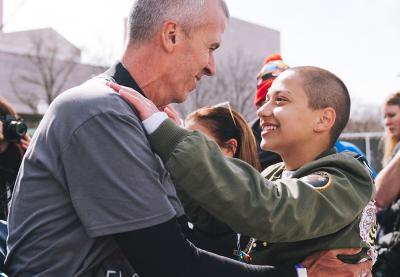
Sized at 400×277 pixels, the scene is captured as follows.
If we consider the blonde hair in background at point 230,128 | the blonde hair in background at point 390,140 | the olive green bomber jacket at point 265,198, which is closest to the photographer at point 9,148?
the blonde hair in background at point 230,128

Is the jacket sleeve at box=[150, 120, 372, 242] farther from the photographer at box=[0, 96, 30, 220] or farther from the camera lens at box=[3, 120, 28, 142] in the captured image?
the camera lens at box=[3, 120, 28, 142]

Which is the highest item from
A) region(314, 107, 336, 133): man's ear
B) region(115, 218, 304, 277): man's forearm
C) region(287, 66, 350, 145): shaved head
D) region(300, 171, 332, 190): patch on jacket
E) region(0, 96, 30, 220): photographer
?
region(287, 66, 350, 145): shaved head

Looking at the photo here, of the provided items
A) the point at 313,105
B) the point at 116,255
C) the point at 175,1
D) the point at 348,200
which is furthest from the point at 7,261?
the point at 313,105

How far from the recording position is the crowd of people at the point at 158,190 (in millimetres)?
1521

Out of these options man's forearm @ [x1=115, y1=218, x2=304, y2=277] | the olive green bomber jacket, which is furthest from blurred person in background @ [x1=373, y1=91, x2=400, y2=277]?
man's forearm @ [x1=115, y1=218, x2=304, y2=277]

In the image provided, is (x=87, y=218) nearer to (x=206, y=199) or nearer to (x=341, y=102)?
(x=206, y=199)

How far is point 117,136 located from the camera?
1531 millimetres

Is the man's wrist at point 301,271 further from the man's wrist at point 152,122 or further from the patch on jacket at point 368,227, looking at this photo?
the man's wrist at point 152,122

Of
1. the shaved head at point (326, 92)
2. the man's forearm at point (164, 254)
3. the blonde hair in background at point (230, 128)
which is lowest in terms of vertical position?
the blonde hair in background at point (230, 128)

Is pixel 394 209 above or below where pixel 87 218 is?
below

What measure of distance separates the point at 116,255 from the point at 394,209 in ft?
9.22

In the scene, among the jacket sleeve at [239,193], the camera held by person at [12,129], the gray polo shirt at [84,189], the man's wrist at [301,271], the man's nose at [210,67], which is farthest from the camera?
the camera held by person at [12,129]

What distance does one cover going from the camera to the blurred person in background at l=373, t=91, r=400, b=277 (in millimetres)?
3605

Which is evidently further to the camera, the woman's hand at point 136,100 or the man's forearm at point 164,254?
the woman's hand at point 136,100
